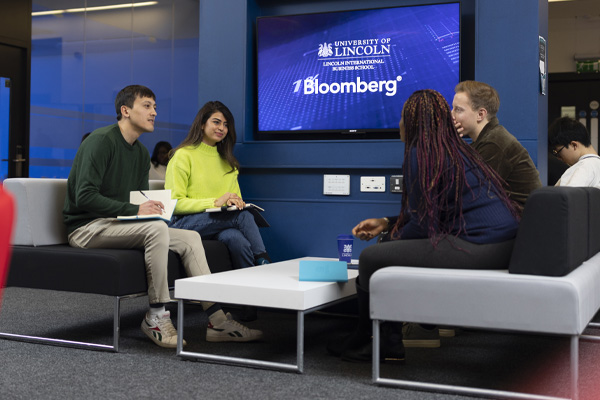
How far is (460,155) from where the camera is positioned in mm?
2613

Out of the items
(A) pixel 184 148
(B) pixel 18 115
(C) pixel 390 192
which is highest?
(B) pixel 18 115

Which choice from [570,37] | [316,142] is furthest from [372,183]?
[570,37]

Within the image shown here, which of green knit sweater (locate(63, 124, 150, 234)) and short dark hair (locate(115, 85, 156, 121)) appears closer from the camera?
green knit sweater (locate(63, 124, 150, 234))

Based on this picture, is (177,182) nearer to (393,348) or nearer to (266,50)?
(266,50)

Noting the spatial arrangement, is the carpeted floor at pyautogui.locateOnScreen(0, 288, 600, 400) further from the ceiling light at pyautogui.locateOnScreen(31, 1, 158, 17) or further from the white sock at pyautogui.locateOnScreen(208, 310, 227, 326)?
the ceiling light at pyautogui.locateOnScreen(31, 1, 158, 17)

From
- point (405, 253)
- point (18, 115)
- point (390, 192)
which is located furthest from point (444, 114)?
point (18, 115)

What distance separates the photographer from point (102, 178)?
3316 mm

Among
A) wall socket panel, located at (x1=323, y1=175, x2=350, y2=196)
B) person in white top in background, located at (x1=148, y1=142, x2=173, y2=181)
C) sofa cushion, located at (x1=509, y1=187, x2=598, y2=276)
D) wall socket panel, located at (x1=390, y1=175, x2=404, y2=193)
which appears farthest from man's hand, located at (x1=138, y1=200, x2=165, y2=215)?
person in white top in background, located at (x1=148, y1=142, x2=173, y2=181)

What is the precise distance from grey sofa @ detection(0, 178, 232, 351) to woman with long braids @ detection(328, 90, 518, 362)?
3.39 ft

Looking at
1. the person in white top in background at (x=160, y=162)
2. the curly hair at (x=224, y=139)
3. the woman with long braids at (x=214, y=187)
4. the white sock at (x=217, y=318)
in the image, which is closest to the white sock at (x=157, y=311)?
the white sock at (x=217, y=318)

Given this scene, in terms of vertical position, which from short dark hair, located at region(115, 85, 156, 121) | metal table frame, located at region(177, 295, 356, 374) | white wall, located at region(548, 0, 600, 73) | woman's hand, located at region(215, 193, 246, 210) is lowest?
metal table frame, located at region(177, 295, 356, 374)

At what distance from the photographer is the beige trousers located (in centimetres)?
312

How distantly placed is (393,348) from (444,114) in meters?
0.97

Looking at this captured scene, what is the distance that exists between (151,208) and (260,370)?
0.97 metres
